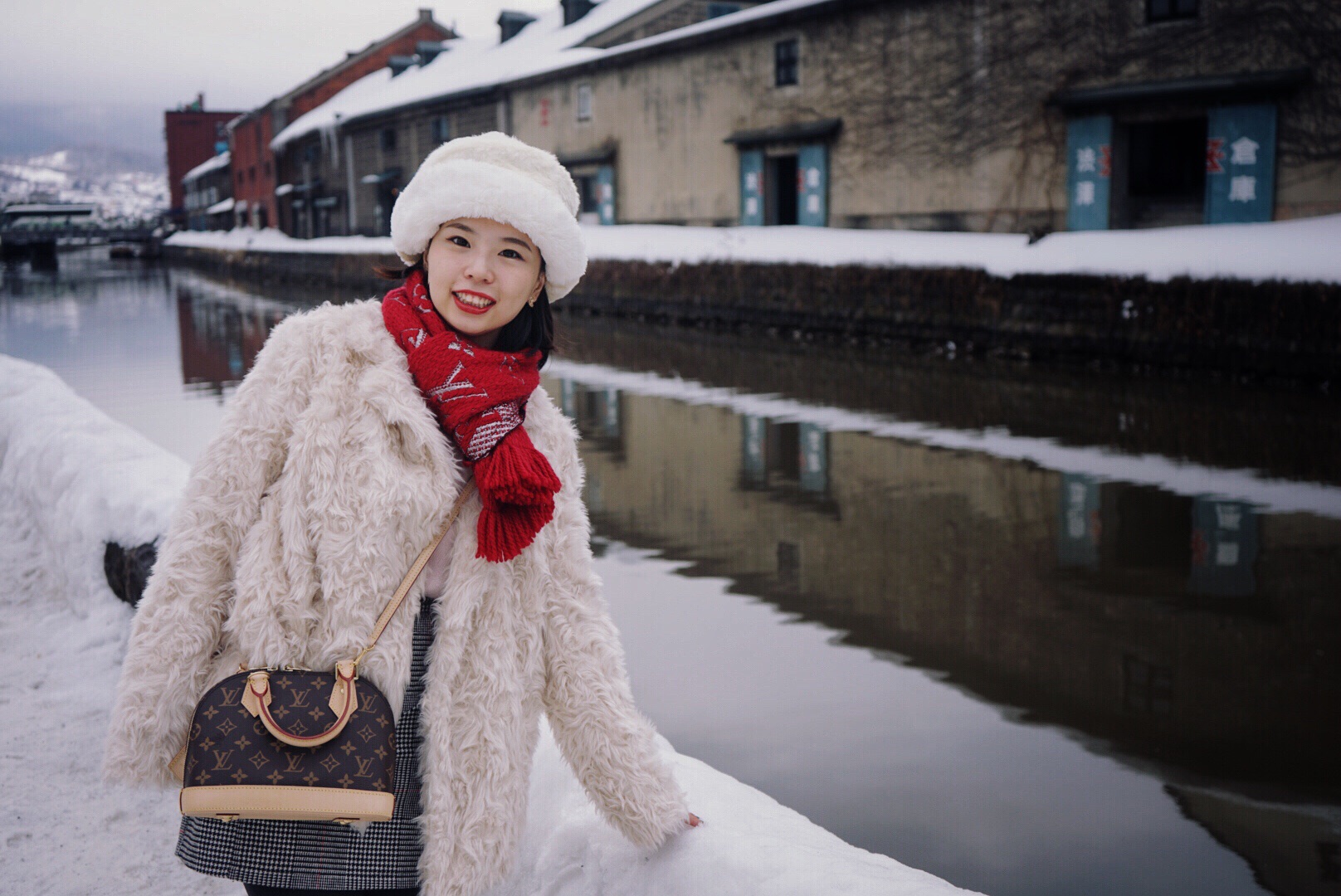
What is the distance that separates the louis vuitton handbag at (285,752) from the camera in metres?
1.53

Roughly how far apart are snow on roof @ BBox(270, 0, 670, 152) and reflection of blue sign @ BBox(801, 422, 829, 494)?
17.8m

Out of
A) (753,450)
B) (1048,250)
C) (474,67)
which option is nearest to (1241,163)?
(1048,250)

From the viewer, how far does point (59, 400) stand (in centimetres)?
613

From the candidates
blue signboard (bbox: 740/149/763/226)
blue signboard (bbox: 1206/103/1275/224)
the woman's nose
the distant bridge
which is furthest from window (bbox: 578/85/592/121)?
the distant bridge

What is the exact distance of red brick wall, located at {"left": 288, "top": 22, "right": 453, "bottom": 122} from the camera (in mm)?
41094

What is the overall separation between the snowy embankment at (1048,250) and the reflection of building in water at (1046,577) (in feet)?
14.3

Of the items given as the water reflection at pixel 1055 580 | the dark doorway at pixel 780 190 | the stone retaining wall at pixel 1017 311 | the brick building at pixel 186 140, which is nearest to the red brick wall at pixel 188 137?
the brick building at pixel 186 140

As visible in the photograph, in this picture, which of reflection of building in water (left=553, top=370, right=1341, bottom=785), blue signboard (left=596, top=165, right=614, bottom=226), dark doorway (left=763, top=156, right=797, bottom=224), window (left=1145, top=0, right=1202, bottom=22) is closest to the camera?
reflection of building in water (left=553, top=370, right=1341, bottom=785)

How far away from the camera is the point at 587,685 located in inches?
75.0

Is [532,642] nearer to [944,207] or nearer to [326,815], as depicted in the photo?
[326,815]

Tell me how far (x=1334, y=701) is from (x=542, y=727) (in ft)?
8.36

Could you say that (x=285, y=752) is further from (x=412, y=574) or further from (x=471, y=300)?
(x=471, y=300)

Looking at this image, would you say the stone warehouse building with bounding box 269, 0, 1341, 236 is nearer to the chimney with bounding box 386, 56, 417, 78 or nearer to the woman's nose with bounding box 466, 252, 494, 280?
the chimney with bounding box 386, 56, 417, 78

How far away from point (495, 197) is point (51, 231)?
51.5 meters
